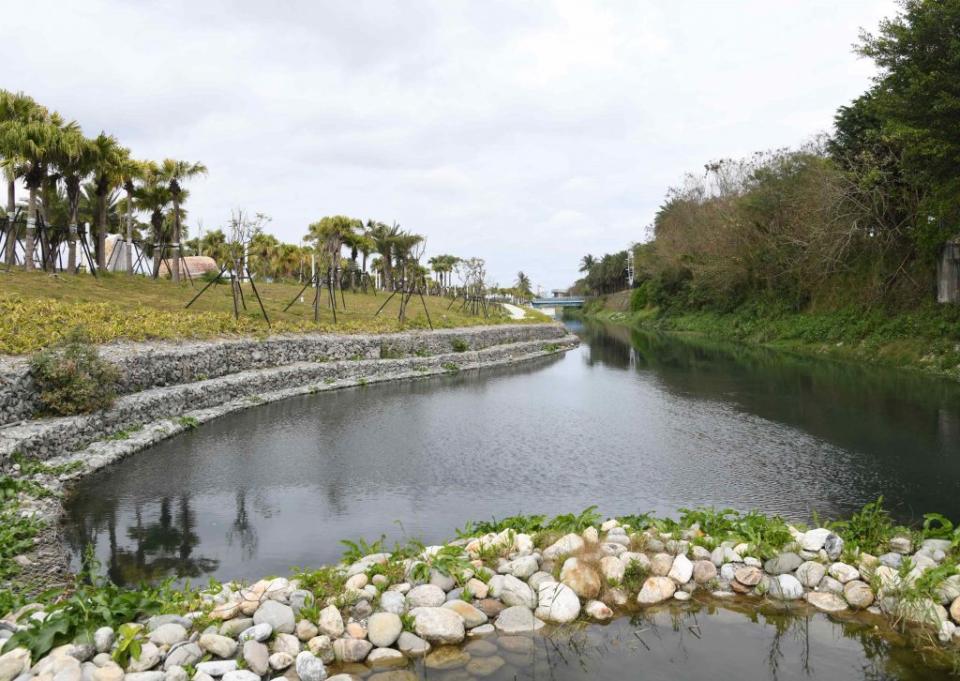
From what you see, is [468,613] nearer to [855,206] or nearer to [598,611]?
[598,611]

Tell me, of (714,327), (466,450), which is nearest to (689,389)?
(466,450)

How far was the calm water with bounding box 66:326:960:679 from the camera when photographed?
6438 millimetres

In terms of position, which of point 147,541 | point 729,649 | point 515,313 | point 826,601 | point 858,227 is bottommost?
point 729,649

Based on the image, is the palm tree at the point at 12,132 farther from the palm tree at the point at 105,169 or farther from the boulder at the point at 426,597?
the boulder at the point at 426,597

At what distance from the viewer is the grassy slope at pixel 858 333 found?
2716 cm

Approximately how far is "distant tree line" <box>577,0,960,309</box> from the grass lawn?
74.7ft

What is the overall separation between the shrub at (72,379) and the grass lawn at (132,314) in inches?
79.8

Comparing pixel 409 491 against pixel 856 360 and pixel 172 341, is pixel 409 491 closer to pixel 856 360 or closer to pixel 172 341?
pixel 172 341

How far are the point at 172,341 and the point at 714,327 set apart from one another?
4547 cm

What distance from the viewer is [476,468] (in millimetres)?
12914

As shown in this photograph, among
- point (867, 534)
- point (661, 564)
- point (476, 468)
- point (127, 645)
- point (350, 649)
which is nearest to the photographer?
point (127, 645)

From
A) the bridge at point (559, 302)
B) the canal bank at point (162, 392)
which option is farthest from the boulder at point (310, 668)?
the bridge at point (559, 302)

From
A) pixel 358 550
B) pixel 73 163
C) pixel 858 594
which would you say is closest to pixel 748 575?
pixel 858 594

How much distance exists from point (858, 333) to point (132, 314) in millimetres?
34166
